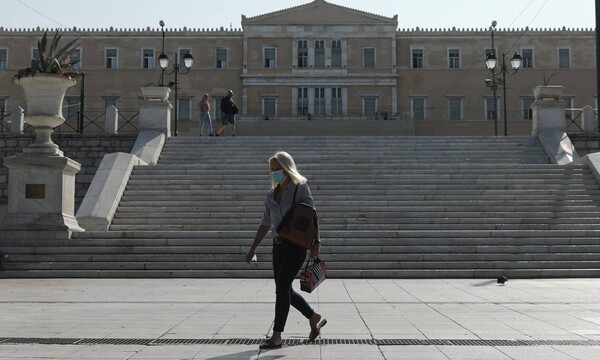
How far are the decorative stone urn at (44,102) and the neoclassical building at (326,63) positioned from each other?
39.3 meters

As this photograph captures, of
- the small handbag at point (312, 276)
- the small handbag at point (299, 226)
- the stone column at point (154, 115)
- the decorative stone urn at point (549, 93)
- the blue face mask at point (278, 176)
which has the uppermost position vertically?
the decorative stone urn at point (549, 93)

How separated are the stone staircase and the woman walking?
768cm

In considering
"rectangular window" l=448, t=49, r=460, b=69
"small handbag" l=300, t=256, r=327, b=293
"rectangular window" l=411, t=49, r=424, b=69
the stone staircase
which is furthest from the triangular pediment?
"small handbag" l=300, t=256, r=327, b=293

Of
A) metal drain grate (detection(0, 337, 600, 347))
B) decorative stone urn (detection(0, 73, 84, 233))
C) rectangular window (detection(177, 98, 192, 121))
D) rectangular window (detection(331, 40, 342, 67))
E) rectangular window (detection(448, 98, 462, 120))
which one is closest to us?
metal drain grate (detection(0, 337, 600, 347))

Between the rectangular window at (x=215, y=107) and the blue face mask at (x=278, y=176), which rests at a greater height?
the rectangular window at (x=215, y=107)

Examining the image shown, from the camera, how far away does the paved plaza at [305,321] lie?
6473 mm

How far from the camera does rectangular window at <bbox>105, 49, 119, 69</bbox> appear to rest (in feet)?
185

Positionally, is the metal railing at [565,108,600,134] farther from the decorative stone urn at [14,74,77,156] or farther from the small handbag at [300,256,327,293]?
the small handbag at [300,256,327,293]

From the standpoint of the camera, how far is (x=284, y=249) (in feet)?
22.2

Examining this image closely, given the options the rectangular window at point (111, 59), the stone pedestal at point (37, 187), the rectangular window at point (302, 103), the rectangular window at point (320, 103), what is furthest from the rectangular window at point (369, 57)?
the stone pedestal at point (37, 187)

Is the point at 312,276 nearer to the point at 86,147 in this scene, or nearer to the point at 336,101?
the point at 86,147

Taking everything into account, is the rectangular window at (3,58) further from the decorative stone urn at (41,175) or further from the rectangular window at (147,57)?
the decorative stone urn at (41,175)

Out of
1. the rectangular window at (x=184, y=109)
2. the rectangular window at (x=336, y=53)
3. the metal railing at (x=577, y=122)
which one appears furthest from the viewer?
the rectangular window at (x=336, y=53)

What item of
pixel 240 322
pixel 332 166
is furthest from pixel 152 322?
pixel 332 166
